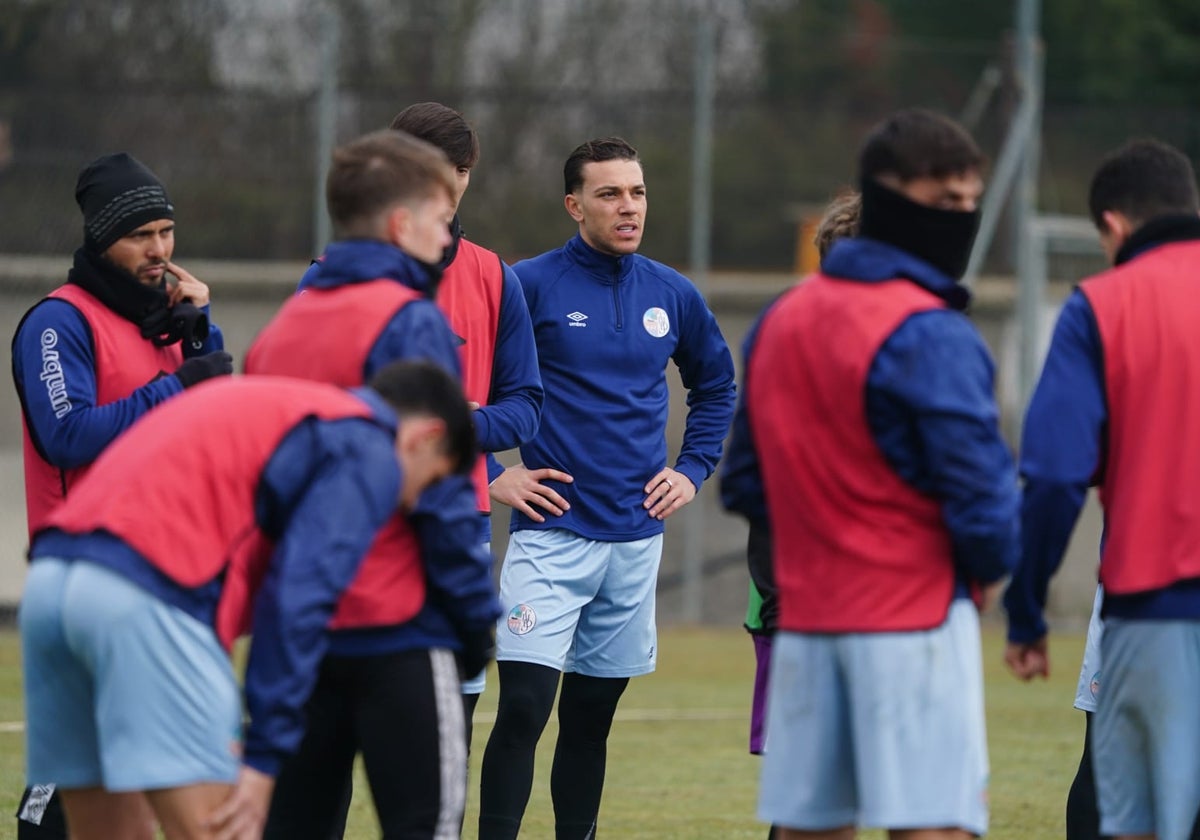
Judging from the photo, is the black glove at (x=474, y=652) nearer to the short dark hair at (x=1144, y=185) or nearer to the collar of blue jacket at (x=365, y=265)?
the collar of blue jacket at (x=365, y=265)

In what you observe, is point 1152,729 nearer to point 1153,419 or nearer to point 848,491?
point 1153,419

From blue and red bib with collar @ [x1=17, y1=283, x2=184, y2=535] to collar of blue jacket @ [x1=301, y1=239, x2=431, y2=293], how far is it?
1228 mm

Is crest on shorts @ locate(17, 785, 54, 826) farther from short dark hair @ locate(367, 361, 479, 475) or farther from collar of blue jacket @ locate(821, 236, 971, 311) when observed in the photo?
collar of blue jacket @ locate(821, 236, 971, 311)

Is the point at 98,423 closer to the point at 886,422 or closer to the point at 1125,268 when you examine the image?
the point at 886,422

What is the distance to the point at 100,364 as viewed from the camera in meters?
5.11

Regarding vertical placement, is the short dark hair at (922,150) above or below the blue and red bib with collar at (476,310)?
above

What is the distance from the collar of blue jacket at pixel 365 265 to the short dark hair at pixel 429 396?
0.31m

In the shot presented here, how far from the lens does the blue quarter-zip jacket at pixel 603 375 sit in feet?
20.5

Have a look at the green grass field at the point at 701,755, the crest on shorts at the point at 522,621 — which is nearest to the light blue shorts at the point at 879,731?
the crest on shorts at the point at 522,621

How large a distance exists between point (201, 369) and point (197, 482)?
147 centimetres

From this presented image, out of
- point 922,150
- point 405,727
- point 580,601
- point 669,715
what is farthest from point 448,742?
point 669,715

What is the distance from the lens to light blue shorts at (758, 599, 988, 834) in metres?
3.87

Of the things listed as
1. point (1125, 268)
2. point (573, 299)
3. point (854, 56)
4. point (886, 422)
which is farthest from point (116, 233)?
point (854, 56)

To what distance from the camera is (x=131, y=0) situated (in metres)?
→ 16.6
